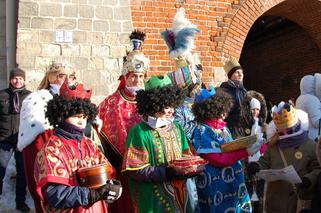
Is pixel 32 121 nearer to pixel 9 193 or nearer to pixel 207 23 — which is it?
pixel 9 193

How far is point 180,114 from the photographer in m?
4.09

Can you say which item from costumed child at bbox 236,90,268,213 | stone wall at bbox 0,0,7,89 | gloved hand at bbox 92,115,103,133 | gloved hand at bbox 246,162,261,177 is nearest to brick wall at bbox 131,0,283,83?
costumed child at bbox 236,90,268,213

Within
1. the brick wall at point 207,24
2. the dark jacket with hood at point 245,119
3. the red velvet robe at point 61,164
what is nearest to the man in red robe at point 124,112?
the red velvet robe at point 61,164

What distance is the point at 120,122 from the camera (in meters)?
3.93

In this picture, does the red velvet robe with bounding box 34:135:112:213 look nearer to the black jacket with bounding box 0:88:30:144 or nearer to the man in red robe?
the man in red robe

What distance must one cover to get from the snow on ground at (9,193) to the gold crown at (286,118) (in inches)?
118

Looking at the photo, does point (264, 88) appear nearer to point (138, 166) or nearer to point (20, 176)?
point (20, 176)

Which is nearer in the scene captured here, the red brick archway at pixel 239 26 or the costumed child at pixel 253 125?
the costumed child at pixel 253 125

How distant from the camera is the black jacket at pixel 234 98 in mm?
5109

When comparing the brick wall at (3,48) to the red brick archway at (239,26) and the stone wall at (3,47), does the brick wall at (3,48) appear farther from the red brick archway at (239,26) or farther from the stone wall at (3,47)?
the red brick archway at (239,26)

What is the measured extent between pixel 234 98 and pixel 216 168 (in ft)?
Answer: 5.66

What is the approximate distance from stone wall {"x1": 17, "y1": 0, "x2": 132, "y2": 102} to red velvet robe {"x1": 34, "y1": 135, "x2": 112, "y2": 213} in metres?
3.77

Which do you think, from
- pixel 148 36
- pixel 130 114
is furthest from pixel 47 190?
pixel 148 36

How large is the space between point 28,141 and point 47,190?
3.33 ft
